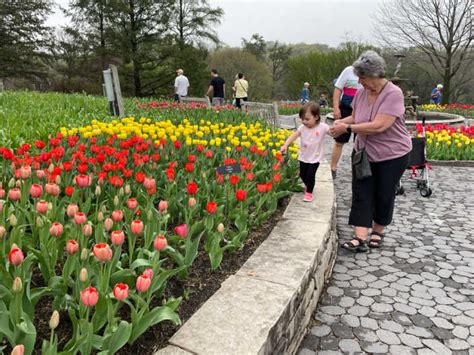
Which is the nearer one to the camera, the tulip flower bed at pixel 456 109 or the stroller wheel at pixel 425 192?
the stroller wheel at pixel 425 192

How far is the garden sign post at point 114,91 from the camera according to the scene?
740cm

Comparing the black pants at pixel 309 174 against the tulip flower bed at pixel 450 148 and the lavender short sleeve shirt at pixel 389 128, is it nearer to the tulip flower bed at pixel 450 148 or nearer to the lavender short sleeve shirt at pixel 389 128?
the lavender short sleeve shirt at pixel 389 128

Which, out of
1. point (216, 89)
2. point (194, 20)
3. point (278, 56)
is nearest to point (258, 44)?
point (278, 56)

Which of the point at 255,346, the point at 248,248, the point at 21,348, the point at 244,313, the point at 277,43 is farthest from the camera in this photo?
the point at 277,43

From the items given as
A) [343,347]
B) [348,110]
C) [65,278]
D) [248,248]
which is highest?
[348,110]

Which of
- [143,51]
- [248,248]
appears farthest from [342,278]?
[143,51]

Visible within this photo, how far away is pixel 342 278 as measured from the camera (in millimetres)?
3338

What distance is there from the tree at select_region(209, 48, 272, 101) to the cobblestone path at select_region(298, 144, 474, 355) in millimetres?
32257

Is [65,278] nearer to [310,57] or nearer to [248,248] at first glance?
[248,248]

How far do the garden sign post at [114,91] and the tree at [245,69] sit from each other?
28.7 metres

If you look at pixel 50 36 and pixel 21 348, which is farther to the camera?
pixel 50 36

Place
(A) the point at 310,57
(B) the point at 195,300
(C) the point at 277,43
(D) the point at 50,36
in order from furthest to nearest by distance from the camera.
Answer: (C) the point at 277,43, (A) the point at 310,57, (D) the point at 50,36, (B) the point at 195,300

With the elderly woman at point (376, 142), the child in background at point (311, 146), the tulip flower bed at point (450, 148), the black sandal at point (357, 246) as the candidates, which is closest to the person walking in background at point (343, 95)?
the child in background at point (311, 146)

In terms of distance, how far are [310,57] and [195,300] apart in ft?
116
